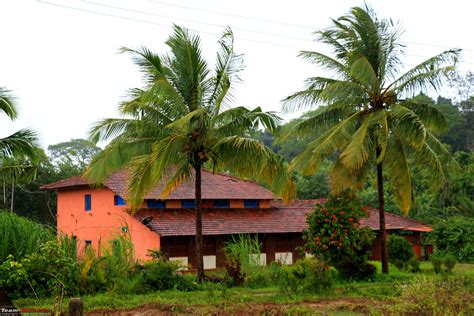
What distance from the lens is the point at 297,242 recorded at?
29781mm

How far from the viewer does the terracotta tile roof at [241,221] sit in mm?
26339

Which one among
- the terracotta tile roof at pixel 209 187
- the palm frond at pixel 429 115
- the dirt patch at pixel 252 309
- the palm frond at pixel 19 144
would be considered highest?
the palm frond at pixel 429 115

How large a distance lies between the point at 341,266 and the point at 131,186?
286 inches

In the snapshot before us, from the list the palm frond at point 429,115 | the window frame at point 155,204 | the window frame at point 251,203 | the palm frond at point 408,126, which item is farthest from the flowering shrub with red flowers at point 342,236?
the window frame at point 251,203

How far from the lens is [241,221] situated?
93.8 feet

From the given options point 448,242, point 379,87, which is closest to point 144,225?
point 379,87

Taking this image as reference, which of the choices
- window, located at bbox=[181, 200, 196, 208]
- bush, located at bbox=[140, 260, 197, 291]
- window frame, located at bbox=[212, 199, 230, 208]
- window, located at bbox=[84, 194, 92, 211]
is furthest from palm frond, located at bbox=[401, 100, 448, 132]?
window, located at bbox=[84, 194, 92, 211]

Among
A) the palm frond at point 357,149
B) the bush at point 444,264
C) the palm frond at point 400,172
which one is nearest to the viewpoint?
the palm frond at point 357,149

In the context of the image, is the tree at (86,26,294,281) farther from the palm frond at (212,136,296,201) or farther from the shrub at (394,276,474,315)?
the shrub at (394,276,474,315)

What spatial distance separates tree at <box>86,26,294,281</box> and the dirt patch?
463 cm

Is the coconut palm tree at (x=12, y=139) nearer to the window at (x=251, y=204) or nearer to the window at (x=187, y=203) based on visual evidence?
the window at (x=187, y=203)

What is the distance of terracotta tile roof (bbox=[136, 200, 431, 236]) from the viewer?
2634cm

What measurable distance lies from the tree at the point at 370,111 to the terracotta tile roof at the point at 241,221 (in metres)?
6.76

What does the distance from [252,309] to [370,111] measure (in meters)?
10.1
